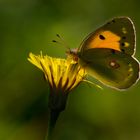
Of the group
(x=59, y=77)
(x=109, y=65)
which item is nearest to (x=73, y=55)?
(x=109, y=65)

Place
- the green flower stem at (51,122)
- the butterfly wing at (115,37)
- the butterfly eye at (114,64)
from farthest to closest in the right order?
the butterfly eye at (114,64) < the butterfly wing at (115,37) < the green flower stem at (51,122)

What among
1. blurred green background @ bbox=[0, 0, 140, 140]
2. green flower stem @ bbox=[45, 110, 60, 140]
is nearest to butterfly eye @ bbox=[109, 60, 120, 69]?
green flower stem @ bbox=[45, 110, 60, 140]

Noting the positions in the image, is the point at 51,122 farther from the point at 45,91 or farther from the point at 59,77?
the point at 45,91

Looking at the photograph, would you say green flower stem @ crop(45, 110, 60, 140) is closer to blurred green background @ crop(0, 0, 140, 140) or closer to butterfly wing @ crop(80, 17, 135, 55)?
butterfly wing @ crop(80, 17, 135, 55)

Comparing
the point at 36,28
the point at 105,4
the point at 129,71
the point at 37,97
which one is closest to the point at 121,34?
the point at 129,71

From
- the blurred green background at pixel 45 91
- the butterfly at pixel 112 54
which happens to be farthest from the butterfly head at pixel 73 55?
the blurred green background at pixel 45 91

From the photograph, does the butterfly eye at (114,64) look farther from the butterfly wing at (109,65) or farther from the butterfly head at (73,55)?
the butterfly head at (73,55)
